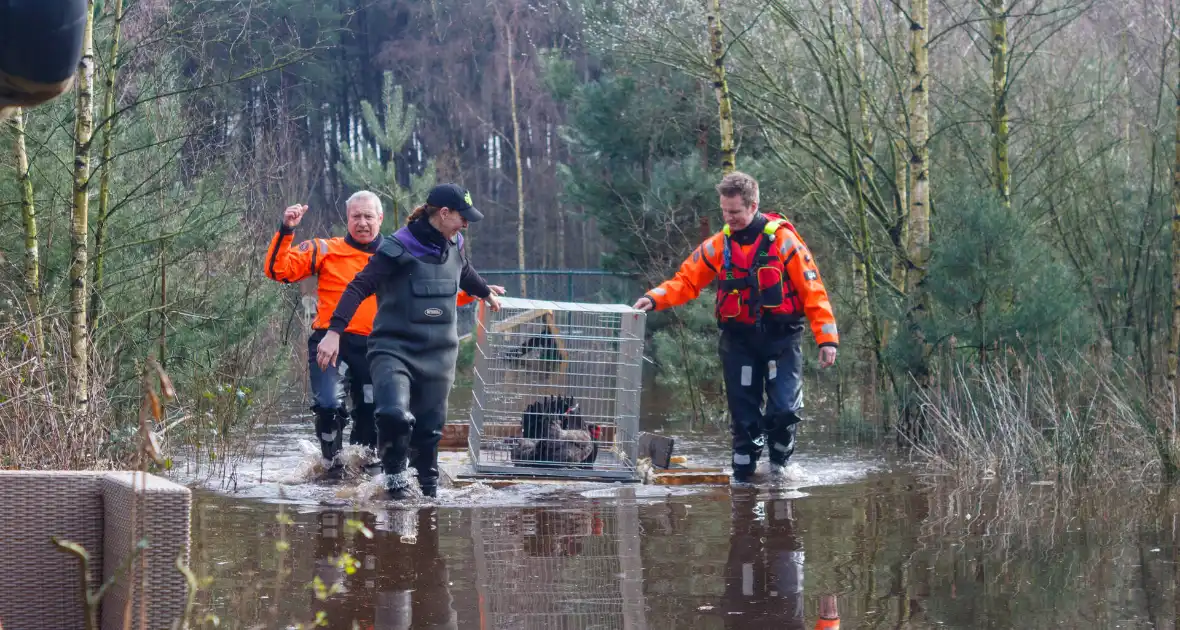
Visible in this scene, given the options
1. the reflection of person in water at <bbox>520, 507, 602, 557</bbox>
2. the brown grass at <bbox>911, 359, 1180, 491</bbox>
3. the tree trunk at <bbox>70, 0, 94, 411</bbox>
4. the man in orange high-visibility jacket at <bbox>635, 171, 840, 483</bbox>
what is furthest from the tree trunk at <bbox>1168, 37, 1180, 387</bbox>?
the tree trunk at <bbox>70, 0, 94, 411</bbox>

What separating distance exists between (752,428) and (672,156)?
1203 cm

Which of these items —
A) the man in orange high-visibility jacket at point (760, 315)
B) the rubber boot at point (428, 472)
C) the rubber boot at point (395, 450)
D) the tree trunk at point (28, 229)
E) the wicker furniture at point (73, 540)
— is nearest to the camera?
the wicker furniture at point (73, 540)

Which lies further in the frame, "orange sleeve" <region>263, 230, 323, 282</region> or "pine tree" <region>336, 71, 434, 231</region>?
"pine tree" <region>336, 71, 434, 231</region>

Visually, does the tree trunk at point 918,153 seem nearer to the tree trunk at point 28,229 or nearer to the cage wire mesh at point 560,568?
the cage wire mesh at point 560,568

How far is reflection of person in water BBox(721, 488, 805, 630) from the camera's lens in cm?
499

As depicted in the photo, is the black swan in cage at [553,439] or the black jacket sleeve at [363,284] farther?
the black swan in cage at [553,439]

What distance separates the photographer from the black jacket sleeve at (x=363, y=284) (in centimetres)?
767

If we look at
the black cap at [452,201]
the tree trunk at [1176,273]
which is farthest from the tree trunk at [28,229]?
the tree trunk at [1176,273]

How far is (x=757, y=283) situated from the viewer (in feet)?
27.6

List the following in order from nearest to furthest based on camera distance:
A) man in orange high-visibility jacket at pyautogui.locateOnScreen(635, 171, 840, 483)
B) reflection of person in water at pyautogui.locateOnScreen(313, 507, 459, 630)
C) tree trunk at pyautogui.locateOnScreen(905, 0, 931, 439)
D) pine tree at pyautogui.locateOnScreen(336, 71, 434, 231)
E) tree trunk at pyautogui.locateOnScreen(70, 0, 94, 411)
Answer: reflection of person in water at pyautogui.locateOnScreen(313, 507, 459, 630), tree trunk at pyautogui.locateOnScreen(70, 0, 94, 411), man in orange high-visibility jacket at pyautogui.locateOnScreen(635, 171, 840, 483), tree trunk at pyautogui.locateOnScreen(905, 0, 931, 439), pine tree at pyautogui.locateOnScreen(336, 71, 434, 231)

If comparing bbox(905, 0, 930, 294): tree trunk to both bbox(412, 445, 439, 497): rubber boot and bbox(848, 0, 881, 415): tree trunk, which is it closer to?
bbox(848, 0, 881, 415): tree trunk

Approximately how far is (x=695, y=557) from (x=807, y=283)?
2790mm

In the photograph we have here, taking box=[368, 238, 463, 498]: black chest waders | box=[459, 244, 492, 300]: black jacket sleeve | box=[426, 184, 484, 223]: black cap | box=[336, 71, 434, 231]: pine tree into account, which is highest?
box=[336, 71, 434, 231]: pine tree

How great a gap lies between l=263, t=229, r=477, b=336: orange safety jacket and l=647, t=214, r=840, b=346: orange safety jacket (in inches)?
67.4
